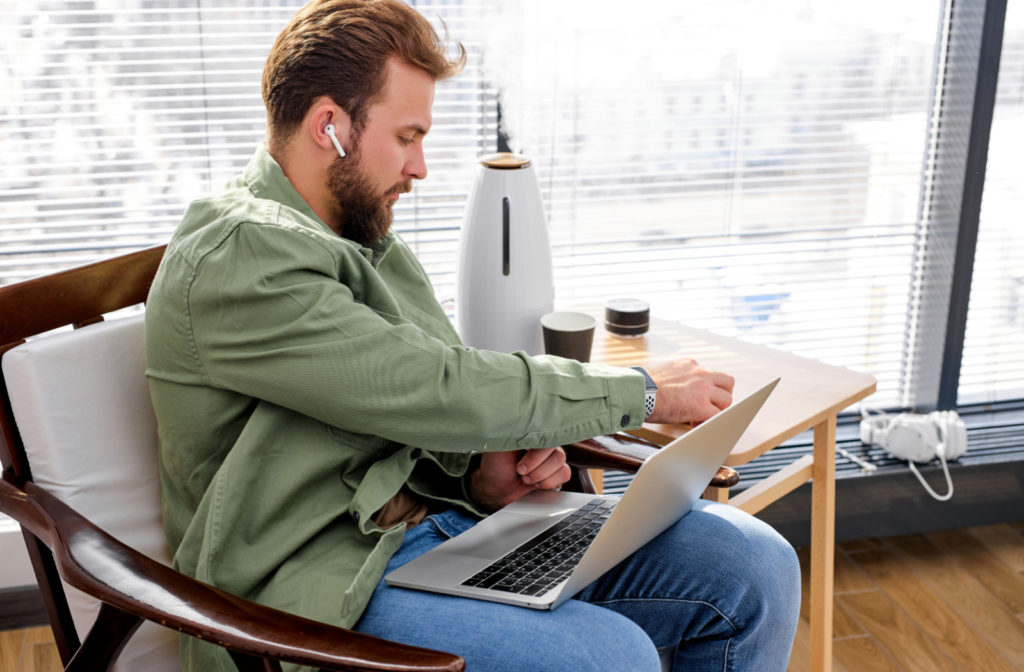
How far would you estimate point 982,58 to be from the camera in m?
2.26

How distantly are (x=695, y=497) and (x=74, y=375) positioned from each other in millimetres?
802

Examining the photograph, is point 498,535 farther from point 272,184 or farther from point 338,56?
point 338,56

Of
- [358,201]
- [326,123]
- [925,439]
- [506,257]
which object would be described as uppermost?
[326,123]

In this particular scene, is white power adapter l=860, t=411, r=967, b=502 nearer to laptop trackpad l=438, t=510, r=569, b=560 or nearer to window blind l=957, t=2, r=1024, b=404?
window blind l=957, t=2, r=1024, b=404

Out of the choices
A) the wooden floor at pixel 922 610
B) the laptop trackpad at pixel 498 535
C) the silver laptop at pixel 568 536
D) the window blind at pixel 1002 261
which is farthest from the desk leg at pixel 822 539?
the window blind at pixel 1002 261

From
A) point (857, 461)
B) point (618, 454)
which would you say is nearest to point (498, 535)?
point (618, 454)

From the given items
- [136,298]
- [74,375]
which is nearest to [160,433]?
[74,375]

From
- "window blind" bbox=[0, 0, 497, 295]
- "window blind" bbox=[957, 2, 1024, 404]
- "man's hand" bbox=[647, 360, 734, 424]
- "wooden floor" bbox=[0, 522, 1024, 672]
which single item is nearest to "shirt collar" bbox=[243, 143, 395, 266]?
"man's hand" bbox=[647, 360, 734, 424]

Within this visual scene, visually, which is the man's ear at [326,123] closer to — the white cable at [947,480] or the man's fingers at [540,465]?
the man's fingers at [540,465]

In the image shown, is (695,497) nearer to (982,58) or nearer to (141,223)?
(141,223)

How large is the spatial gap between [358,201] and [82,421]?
0.44 m

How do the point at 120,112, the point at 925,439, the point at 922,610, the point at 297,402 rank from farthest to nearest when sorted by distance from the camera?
the point at 925,439, the point at 922,610, the point at 120,112, the point at 297,402

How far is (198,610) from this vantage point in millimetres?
956

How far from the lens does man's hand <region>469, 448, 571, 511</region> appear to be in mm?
1354
